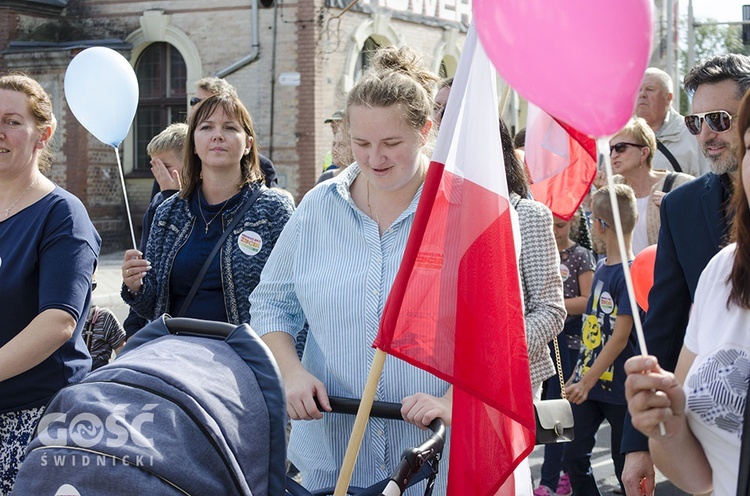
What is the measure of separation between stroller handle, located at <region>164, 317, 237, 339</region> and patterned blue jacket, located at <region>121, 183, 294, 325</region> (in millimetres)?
1508

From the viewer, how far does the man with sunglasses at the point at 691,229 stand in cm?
295

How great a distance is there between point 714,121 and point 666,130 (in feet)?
13.1

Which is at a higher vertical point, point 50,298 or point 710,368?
point 710,368

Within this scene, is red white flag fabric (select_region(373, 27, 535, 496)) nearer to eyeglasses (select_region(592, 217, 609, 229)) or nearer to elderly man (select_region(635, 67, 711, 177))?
eyeglasses (select_region(592, 217, 609, 229))

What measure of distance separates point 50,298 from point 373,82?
1385 millimetres

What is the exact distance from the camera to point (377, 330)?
9.64 ft

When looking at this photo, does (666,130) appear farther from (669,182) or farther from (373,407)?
(373,407)

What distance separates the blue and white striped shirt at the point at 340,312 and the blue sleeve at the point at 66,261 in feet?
2.26

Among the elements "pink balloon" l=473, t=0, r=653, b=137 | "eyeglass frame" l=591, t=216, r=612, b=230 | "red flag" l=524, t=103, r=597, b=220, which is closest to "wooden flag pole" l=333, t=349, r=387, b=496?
"pink balloon" l=473, t=0, r=653, b=137

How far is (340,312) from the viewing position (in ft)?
9.77

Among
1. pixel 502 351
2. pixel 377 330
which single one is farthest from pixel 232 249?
pixel 502 351

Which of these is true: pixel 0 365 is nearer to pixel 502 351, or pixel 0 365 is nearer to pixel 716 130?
pixel 502 351

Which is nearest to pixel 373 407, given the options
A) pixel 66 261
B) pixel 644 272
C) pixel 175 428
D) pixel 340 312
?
pixel 340 312

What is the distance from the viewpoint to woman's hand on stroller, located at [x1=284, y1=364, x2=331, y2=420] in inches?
112
